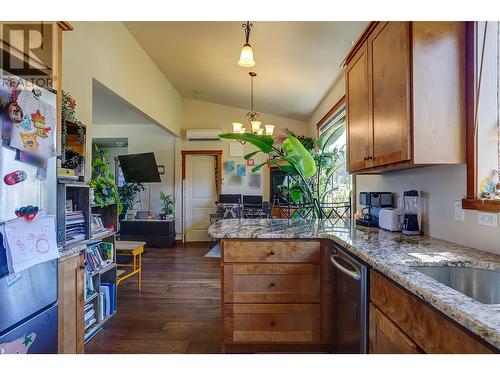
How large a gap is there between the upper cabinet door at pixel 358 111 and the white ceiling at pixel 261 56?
2.19ft

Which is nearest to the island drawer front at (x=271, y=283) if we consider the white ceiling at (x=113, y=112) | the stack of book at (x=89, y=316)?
the stack of book at (x=89, y=316)

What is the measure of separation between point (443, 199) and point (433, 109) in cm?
59

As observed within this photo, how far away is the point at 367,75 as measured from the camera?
1.90 metres

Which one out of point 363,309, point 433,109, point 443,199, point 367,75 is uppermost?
point 367,75

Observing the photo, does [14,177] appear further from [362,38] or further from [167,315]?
[362,38]

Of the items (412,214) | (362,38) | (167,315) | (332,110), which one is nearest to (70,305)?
(167,315)

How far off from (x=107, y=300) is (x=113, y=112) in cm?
396

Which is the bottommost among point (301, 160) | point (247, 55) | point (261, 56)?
point (301, 160)

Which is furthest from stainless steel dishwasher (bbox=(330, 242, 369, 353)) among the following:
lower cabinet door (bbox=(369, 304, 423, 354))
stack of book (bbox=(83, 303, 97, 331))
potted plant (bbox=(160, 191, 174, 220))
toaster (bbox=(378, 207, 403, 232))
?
potted plant (bbox=(160, 191, 174, 220))

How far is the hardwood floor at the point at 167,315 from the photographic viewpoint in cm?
213

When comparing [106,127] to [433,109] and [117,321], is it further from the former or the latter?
[433,109]

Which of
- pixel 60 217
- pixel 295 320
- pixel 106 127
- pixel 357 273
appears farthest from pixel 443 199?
pixel 106 127

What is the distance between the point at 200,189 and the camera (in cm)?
654
